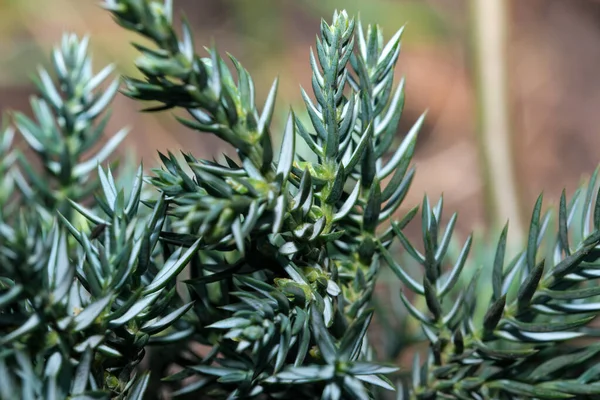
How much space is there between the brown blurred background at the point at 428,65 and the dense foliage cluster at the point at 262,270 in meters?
1.05

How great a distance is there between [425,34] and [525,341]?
1.44m

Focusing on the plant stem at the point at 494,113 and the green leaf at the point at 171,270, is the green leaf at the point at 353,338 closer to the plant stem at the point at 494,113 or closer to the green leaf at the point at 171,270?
the green leaf at the point at 171,270

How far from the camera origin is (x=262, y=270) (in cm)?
29

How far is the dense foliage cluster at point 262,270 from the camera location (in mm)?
217

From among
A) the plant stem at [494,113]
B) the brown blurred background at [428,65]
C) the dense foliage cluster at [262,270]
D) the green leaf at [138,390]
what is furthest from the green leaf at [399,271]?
the brown blurred background at [428,65]

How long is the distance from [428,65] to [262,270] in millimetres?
1443

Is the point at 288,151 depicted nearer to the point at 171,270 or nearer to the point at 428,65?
the point at 171,270

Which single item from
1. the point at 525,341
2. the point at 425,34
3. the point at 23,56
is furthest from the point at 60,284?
the point at 425,34

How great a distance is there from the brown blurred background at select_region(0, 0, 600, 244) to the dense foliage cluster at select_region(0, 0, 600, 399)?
3.44 ft

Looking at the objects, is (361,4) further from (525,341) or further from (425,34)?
(525,341)

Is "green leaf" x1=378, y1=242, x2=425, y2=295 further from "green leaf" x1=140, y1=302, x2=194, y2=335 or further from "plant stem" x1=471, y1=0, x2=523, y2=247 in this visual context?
"plant stem" x1=471, y1=0, x2=523, y2=247

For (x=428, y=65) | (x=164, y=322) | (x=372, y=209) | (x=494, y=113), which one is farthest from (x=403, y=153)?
(x=428, y=65)

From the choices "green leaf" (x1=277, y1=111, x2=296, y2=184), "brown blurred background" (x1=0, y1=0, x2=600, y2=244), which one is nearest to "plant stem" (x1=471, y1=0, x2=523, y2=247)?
"brown blurred background" (x1=0, y1=0, x2=600, y2=244)

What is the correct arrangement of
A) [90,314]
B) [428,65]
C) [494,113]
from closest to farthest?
[90,314] → [494,113] → [428,65]
